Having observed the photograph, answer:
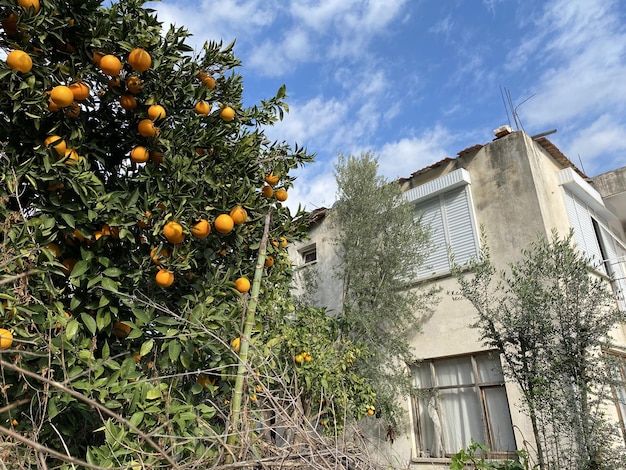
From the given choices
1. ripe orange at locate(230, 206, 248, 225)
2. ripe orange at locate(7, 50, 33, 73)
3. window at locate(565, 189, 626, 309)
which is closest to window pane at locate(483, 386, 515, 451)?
window at locate(565, 189, 626, 309)

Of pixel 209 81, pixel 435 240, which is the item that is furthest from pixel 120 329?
pixel 435 240

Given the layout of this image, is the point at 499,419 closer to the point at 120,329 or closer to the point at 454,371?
the point at 454,371

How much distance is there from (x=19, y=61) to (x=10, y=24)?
0.33m

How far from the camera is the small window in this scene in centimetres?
1430

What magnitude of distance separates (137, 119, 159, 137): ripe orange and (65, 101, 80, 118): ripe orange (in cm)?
36

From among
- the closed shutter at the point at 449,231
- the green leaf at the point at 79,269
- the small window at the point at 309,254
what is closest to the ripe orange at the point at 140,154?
the green leaf at the point at 79,269

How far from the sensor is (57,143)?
8.57 feet

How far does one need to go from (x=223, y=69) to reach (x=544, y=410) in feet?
19.1

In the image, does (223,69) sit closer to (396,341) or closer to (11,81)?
(11,81)

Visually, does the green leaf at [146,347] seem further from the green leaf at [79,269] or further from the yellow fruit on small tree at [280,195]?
the yellow fruit on small tree at [280,195]

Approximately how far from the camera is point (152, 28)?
9.52ft

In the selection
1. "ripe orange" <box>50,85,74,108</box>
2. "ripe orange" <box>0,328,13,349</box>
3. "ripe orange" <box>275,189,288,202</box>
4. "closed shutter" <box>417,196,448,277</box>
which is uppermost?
"closed shutter" <box>417,196,448,277</box>

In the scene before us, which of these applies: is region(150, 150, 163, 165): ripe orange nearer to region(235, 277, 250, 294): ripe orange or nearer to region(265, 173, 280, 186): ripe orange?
region(265, 173, 280, 186): ripe orange

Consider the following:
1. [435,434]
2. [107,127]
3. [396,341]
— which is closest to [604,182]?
[396,341]
